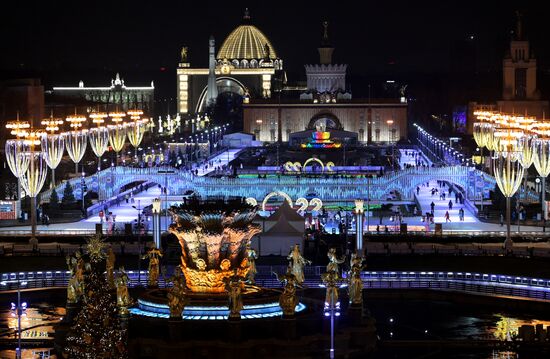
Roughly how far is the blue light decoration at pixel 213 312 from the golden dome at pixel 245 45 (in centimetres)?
14311

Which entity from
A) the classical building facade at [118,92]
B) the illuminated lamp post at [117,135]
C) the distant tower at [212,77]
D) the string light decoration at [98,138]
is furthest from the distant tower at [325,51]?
the string light decoration at [98,138]

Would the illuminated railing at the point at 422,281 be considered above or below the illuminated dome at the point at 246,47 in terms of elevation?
below

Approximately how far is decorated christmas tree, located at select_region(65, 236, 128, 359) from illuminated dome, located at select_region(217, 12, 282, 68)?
15285 centimetres

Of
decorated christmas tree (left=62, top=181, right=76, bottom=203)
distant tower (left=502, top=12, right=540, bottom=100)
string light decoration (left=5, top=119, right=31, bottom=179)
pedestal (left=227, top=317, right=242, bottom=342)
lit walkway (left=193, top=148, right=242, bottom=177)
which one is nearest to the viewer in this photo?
pedestal (left=227, top=317, right=242, bottom=342)

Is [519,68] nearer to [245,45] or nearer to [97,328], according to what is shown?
[245,45]

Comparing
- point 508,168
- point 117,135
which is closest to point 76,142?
point 117,135

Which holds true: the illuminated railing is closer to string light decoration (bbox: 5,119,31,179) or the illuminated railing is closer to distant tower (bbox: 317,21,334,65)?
string light decoration (bbox: 5,119,31,179)

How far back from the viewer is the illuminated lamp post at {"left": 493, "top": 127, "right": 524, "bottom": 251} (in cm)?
5959

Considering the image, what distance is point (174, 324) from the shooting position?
3588cm

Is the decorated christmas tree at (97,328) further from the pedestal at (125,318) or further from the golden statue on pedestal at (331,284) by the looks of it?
the golden statue on pedestal at (331,284)

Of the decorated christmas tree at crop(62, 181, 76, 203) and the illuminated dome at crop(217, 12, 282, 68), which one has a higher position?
the illuminated dome at crop(217, 12, 282, 68)

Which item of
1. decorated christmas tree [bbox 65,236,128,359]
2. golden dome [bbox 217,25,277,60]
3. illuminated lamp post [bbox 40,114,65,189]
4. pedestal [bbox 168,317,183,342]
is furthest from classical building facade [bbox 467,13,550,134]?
decorated christmas tree [bbox 65,236,128,359]

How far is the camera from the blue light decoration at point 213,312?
1464 inches

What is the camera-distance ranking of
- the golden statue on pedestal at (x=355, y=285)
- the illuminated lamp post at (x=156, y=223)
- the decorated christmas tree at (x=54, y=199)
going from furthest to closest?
1. the decorated christmas tree at (x=54, y=199)
2. the illuminated lamp post at (x=156, y=223)
3. the golden statue on pedestal at (x=355, y=285)
